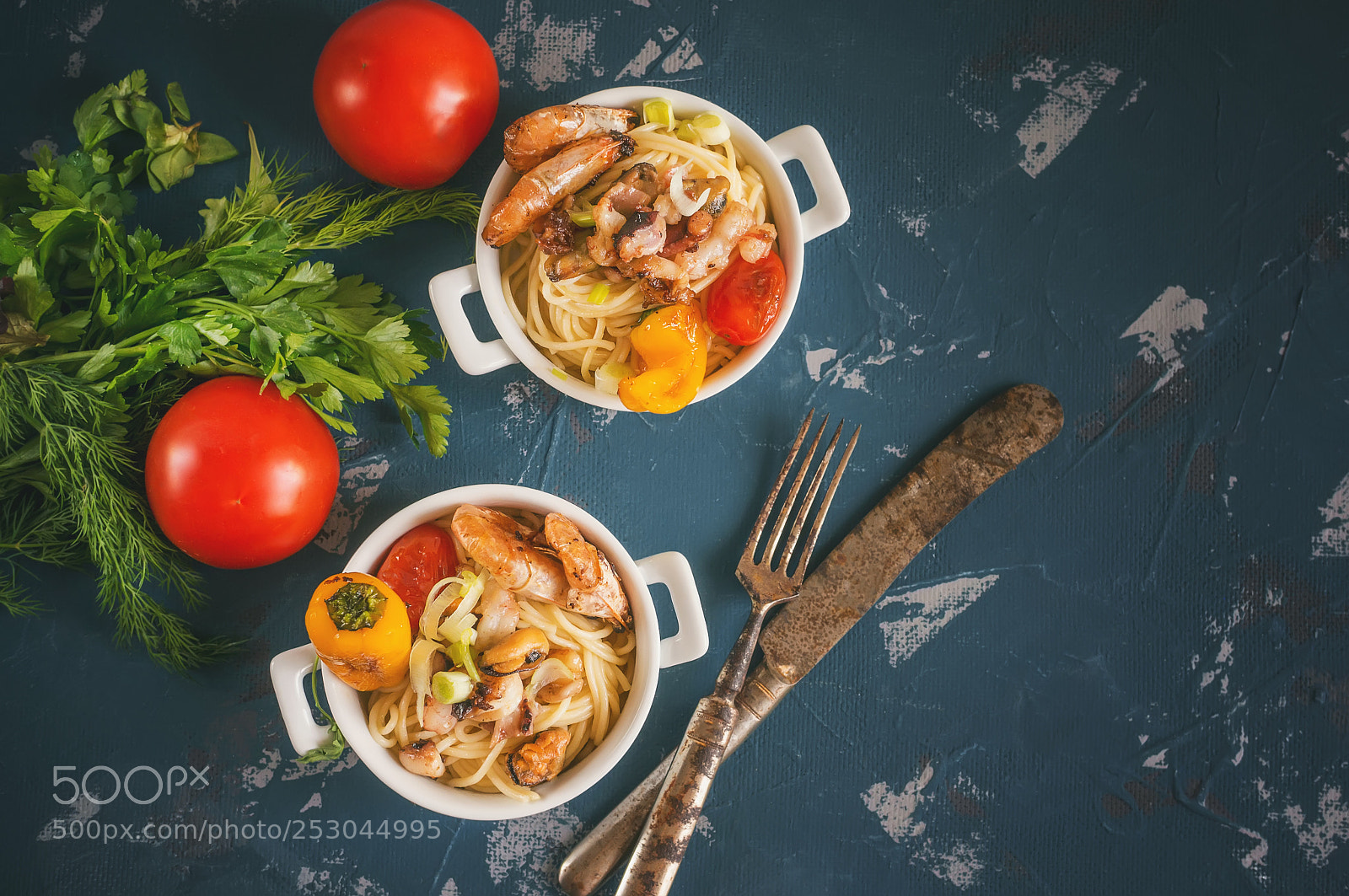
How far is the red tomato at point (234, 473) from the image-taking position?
6.23ft

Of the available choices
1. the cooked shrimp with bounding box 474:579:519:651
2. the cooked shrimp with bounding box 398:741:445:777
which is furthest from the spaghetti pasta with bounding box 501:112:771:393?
the cooked shrimp with bounding box 398:741:445:777

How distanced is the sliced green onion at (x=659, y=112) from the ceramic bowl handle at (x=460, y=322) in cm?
55

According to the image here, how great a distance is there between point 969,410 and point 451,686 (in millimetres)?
1481

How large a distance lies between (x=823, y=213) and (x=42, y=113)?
6.77 feet

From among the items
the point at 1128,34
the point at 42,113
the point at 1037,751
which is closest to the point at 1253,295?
the point at 1128,34

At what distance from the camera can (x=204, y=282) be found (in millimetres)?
1910

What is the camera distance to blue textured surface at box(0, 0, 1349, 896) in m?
2.23

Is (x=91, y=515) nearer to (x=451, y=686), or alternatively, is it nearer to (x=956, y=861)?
(x=451, y=686)

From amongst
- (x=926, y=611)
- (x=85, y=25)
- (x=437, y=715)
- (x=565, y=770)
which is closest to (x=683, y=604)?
(x=565, y=770)

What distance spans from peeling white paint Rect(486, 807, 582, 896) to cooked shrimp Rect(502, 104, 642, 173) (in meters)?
1.64

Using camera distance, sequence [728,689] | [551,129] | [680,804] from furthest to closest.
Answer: [728,689] → [680,804] → [551,129]

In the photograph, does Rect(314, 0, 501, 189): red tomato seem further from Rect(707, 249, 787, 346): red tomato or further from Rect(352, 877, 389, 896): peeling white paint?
Rect(352, 877, 389, 896): peeling white paint

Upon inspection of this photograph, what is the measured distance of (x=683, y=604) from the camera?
2.00m

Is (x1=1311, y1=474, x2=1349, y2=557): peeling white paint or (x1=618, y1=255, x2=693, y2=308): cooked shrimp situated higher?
(x1=618, y1=255, x2=693, y2=308): cooked shrimp
